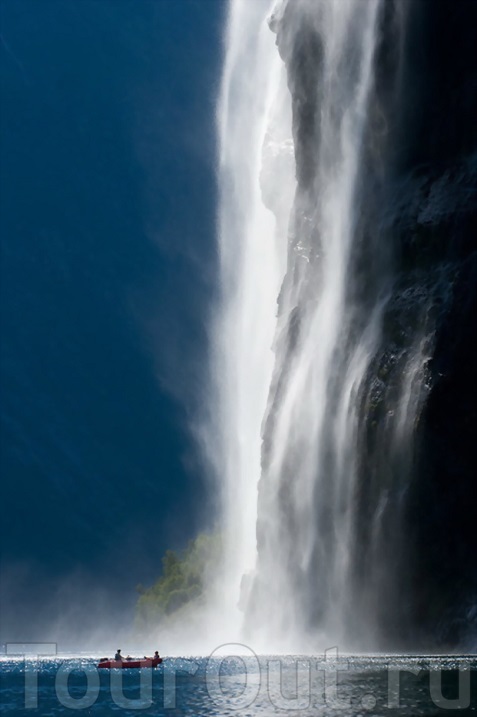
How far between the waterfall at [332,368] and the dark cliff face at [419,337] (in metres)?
0.15

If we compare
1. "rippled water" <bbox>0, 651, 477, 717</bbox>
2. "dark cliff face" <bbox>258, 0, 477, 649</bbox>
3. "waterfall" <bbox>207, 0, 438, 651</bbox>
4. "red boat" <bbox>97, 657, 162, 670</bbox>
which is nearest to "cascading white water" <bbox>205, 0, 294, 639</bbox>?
"waterfall" <bbox>207, 0, 438, 651</bbox>

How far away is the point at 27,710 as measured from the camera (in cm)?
3378

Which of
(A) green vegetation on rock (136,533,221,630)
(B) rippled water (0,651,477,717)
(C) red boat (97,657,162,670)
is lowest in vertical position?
(B) rippled water (0,651,477,717)

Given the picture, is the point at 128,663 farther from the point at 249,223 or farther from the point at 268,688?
the point at 249,223

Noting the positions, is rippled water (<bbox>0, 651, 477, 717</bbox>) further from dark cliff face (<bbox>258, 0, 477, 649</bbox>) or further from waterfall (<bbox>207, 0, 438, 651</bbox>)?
waterfall (<bbox>207, 0, 438, 651</bbox>)

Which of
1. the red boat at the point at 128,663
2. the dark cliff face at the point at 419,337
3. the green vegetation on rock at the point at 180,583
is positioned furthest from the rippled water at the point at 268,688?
→ the green vegetation on rock at the point at 180,583

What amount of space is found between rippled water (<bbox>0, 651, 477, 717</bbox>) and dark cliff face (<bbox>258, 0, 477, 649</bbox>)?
4.34 meters

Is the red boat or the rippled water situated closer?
the rippled water

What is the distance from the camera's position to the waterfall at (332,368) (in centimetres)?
5291

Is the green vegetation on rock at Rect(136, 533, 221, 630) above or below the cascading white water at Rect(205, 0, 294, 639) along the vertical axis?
below

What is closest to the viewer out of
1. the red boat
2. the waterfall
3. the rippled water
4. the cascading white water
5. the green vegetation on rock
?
the rippled water

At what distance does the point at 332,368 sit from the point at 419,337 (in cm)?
909

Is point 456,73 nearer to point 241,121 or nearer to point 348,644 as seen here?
point 348,644

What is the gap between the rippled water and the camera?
31172 millimetres
